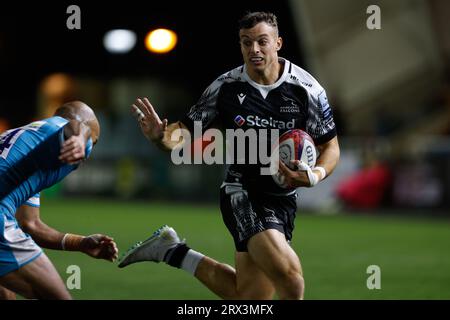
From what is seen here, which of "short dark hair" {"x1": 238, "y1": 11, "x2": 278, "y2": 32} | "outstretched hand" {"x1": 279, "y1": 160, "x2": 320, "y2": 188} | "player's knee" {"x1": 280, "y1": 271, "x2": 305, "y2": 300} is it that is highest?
"short dark hair" {"x1": 238, "y1": 11, "x2": 278, "y2": 32}

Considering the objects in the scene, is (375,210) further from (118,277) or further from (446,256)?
(118,277)

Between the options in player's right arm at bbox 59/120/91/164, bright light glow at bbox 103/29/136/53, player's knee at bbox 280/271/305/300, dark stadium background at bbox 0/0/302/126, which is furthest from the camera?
bright light glow at bbox 103/29/136/53

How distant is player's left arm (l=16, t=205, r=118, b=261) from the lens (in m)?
6.59

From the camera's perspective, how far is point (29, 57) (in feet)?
106

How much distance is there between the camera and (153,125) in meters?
7.13

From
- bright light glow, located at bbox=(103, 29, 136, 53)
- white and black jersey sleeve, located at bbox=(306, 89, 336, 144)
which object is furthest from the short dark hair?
bright light glow, located at bbox=(103, 29, 136, 53)

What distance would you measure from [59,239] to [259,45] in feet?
7.19

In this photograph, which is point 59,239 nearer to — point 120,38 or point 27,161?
point 27,161

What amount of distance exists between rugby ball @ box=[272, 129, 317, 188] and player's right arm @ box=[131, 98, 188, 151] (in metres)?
0.92

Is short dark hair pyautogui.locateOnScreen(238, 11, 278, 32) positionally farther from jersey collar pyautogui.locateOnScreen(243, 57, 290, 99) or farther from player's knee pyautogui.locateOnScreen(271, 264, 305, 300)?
player's knee pyautogui.locateOnScreen(271, 264, 305, 300)

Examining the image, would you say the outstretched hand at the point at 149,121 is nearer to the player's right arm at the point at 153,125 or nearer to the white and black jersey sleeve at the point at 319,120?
the player's right arm at the point at 153,125

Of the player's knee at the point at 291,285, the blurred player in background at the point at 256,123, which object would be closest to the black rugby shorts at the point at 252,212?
the blurred player in background at the point at 256,123

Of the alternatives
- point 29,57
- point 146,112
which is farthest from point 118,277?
point 29,57

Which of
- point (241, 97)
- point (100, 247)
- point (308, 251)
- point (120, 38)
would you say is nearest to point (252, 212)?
point (241, 97)
